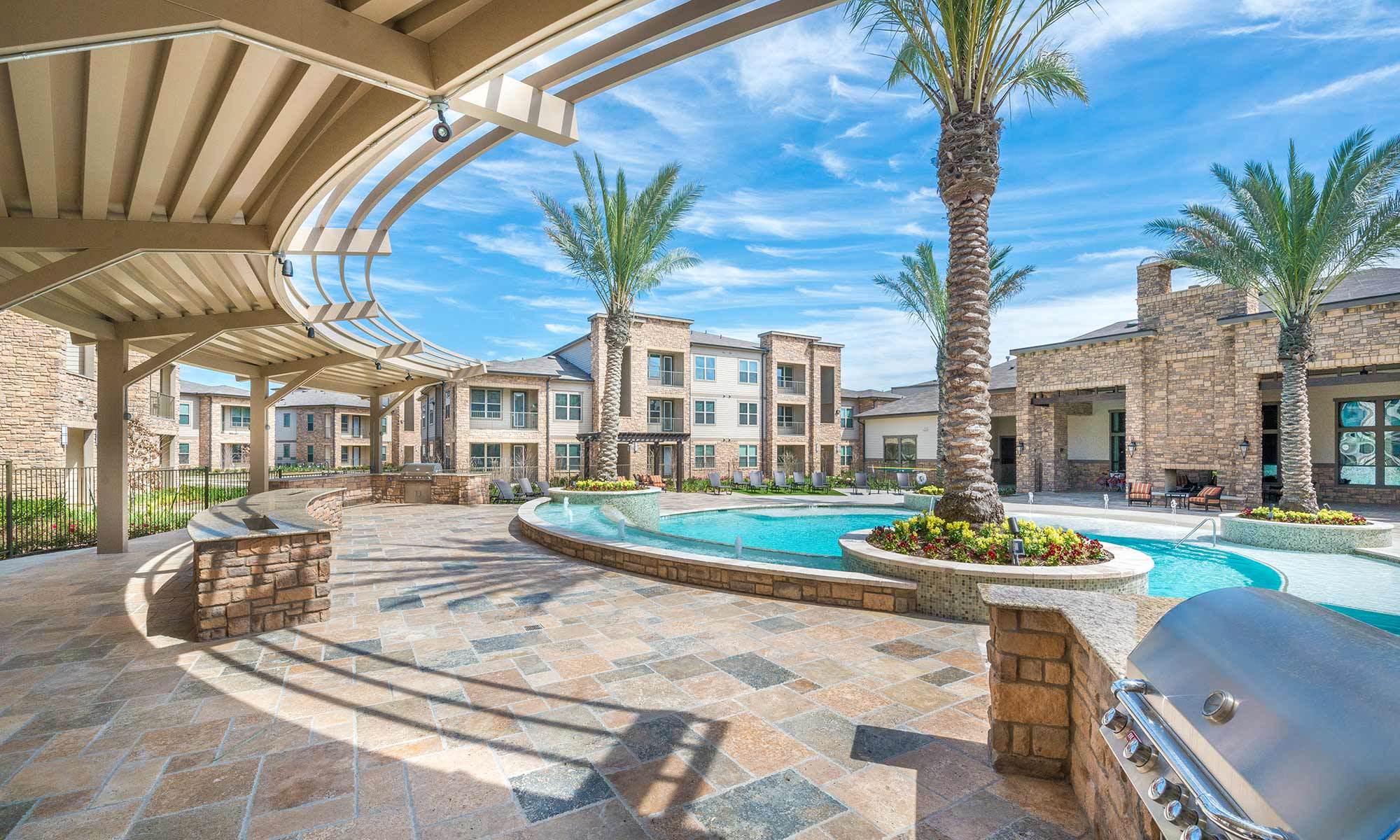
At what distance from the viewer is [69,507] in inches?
454

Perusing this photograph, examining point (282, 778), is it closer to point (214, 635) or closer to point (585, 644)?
point (585, 644)

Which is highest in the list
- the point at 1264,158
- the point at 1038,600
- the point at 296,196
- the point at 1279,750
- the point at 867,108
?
the point at 867,108

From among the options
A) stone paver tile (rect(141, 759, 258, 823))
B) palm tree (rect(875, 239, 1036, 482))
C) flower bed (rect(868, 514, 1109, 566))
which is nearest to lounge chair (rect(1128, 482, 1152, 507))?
palm tree (rect(875, 239, 1036, 482))

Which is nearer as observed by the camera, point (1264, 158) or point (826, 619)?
point (826, 619)

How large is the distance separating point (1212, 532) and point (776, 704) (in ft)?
43.6

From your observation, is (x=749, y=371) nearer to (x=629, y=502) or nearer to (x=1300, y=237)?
(x=629, y=502)

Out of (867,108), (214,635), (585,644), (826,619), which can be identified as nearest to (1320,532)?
(826,619)

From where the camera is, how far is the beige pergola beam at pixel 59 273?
5637 mm

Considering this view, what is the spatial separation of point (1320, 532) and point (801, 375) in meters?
22.7

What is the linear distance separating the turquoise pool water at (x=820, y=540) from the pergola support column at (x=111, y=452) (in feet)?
22.3

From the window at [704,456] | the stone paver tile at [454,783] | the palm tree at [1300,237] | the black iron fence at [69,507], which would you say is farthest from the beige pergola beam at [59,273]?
the window at [704,456]

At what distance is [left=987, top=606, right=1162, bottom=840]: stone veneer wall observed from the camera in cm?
284

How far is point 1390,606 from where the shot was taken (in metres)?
7.17

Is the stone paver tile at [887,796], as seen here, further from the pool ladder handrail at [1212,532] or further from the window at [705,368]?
the window at [705,368]
